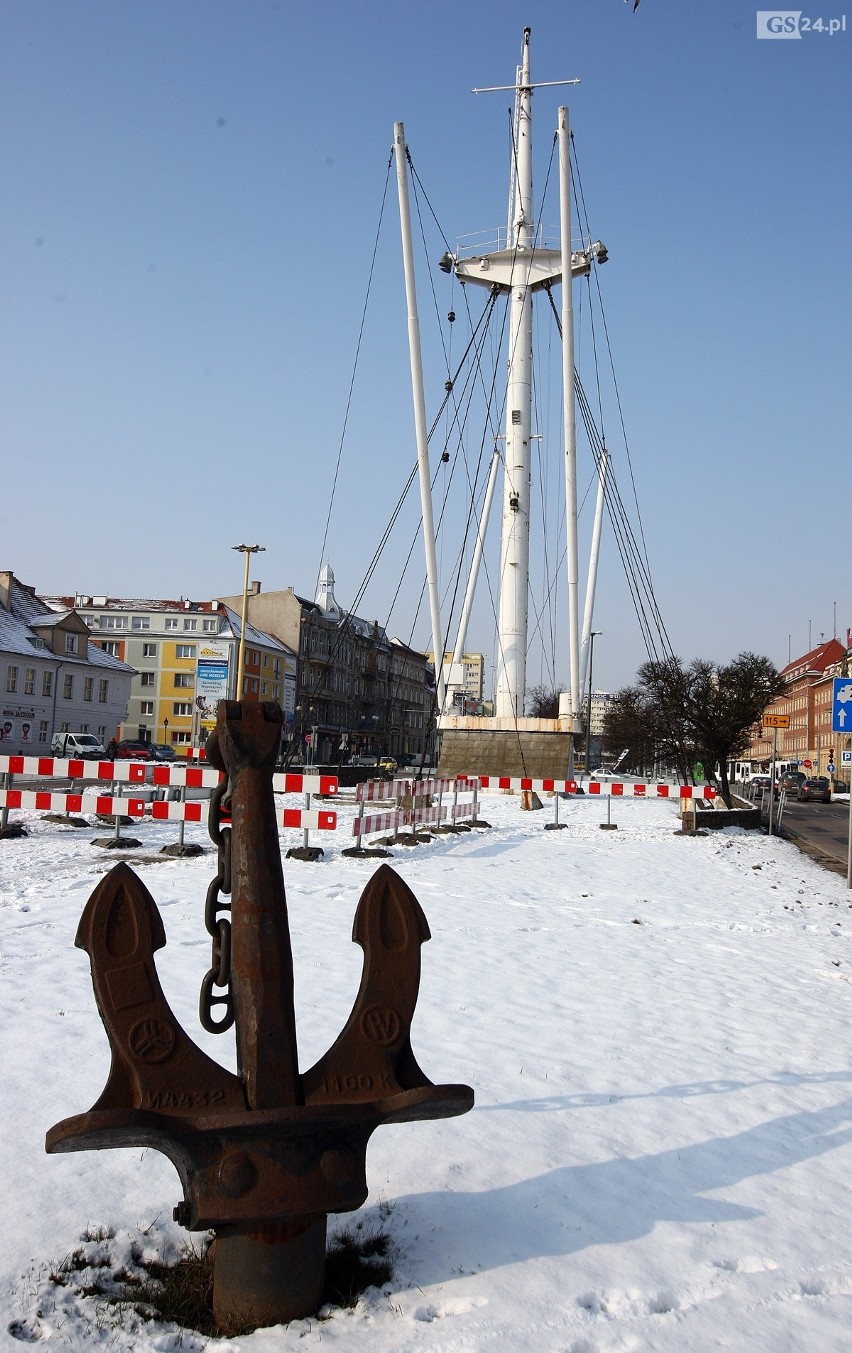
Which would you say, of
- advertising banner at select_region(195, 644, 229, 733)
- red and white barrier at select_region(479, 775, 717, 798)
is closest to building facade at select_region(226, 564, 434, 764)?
advertising banner at select_region(195, 644, 229, 733)

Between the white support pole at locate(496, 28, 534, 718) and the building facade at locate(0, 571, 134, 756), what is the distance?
2303 cm

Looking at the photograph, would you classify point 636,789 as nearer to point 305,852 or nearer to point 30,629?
point 305,852

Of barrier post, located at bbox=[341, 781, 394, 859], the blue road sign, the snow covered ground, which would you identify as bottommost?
the snow covered ground

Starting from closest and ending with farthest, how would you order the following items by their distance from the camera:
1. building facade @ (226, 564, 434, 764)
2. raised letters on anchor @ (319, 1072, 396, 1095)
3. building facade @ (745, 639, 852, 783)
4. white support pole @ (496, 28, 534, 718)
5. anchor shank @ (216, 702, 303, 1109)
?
anchor shank @ (216, 702, 303, 1109) < raised letters on anchor @ (319, 1072, 396, 1095) < white support pole @ (496, 28, 534, 718) < building facade @ (226, 564, 434, 764) < building facade @ (745, 639, 852, 783)

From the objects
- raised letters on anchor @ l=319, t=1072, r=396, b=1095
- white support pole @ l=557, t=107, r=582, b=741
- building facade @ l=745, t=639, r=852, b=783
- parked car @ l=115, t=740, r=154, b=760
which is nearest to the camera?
raised letters on anchor @ l=319, t=1072, r=396, b=1095

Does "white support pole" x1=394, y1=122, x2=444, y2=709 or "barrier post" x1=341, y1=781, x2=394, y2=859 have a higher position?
"white support pole" x1=394, y1=122, x2=444, y2=709

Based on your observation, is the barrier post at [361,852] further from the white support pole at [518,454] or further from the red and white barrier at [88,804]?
the white support pole at [518,454]

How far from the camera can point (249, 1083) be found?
2.85m

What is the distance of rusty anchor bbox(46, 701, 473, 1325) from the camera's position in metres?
2.75

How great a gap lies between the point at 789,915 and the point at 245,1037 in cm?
832

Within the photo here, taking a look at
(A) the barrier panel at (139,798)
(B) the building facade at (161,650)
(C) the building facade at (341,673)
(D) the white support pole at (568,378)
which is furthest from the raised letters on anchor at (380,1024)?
(B) the building facade at (161,650)

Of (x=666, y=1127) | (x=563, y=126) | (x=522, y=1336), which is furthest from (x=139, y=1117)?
(x=563, y=126)

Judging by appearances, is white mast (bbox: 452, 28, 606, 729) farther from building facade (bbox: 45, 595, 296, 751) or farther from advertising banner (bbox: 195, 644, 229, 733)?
building facade (bbox: 45, 595, 296, 751)

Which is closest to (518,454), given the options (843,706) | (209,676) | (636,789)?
(209,676)
